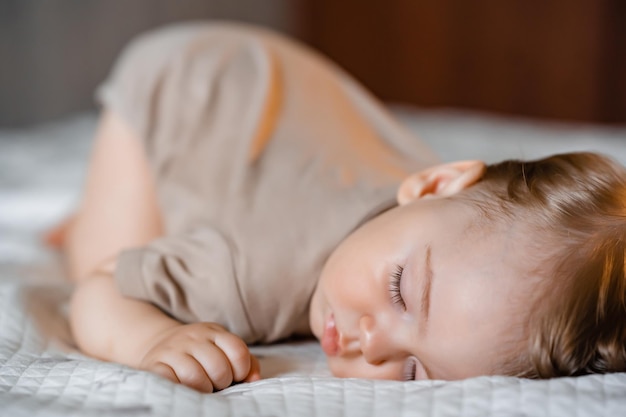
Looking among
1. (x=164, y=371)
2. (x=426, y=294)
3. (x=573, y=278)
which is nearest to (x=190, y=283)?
(x=164, y=371)

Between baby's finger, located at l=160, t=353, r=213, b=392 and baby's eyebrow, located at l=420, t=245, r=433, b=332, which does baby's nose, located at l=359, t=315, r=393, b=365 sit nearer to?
baby's eyebrow, located at l=420, t=245, r=433, b=332

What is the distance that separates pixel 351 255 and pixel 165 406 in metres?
0.34

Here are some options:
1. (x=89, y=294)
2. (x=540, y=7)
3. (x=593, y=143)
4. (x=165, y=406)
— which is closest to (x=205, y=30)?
(x=89, y=294)

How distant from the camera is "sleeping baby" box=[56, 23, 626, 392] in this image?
791 millimetres

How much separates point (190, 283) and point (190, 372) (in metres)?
0.23

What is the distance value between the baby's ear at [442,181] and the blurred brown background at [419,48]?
2.24 metres

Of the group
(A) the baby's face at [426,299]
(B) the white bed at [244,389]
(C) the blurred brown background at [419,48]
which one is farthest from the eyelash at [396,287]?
(C) the blurred brown background at [419,48]

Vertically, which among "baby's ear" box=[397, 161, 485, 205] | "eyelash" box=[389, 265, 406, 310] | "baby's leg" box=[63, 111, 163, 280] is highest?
"baby's ear" box=[397, 161, 485, 205]

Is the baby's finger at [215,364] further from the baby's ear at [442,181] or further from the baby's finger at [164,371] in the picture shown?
the baby's ear at [442,181]

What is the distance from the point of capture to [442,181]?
1013 mm

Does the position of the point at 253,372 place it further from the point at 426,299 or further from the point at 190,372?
the point at 426,299

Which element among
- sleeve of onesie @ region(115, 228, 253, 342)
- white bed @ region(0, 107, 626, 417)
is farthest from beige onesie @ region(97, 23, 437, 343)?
white bed @ region(0, 107, 626, 417)

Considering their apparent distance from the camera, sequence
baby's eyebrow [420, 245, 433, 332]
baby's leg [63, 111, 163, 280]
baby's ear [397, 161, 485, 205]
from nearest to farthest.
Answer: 1. baby's eyebrow [420, 245, 433, 332]
2. baby's ear [397, 161, 485, 205]
3. baby's leg [63, 111, 163, 280]

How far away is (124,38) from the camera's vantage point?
3.05m
